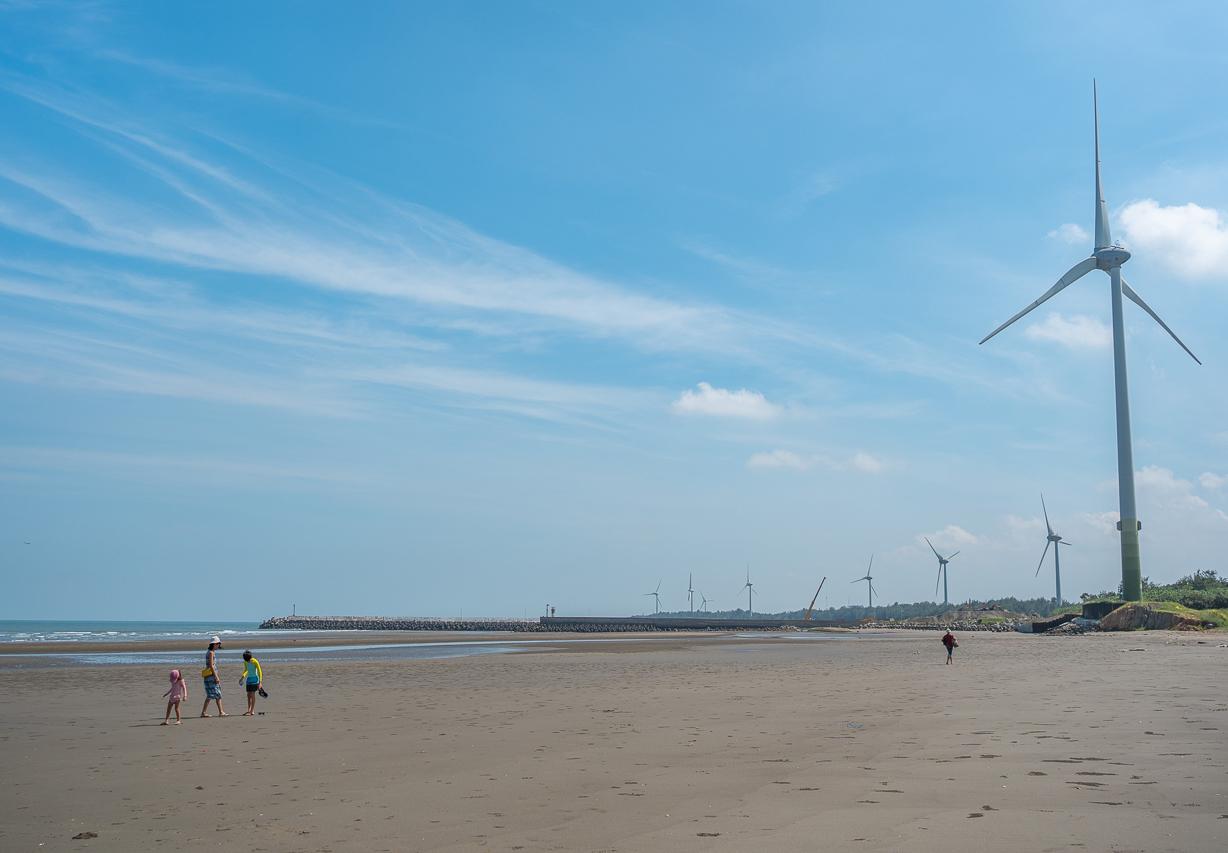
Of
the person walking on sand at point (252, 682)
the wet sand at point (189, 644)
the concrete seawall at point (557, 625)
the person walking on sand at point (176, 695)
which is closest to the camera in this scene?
the person walking on sand at point (176, 695)

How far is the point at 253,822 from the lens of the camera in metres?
11.5

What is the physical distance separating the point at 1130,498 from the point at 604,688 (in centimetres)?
6960

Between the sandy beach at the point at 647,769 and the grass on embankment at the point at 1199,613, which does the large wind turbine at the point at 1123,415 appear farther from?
the sandy beach at the point at 647,769

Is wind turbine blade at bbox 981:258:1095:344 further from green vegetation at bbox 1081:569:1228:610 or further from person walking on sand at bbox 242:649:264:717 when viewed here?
person walking on sand at bbox 242:649:264:717

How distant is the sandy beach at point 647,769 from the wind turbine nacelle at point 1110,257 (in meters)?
69.6

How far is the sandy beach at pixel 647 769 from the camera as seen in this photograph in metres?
10.3

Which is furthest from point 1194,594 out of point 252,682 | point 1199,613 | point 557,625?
point 557,625

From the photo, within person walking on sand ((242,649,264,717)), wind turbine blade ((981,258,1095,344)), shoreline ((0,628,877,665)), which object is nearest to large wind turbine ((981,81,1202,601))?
wind turbine blade ((981,258,1095,344))

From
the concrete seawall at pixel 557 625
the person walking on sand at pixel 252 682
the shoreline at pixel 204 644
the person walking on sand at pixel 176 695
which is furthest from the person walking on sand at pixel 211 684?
the concrete seawall at pixel 557 625

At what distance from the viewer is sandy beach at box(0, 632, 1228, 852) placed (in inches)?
404

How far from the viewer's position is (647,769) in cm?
1447

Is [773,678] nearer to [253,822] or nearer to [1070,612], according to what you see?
[253,822]

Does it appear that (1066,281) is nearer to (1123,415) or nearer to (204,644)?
(1123,415)

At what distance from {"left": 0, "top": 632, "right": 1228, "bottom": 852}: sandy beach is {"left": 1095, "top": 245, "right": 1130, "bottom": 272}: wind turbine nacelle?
228 ft
